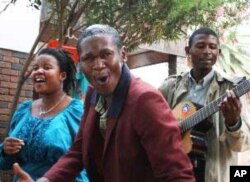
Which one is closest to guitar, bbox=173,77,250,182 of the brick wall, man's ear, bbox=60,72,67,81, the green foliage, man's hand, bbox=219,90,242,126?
man's hand, bbox=219,90,242,126

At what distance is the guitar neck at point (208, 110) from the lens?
2.88 m

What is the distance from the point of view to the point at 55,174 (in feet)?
7.43

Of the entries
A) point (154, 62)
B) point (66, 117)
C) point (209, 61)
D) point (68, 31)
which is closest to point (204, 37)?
point (209, 61)

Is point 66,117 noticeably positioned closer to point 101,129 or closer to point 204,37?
point 101,129

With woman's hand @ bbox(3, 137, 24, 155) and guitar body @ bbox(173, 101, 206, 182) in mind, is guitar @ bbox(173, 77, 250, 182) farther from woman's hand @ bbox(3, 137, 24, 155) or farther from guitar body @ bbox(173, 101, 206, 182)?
woman's hand @ bbox(3, 137, 24, 155)

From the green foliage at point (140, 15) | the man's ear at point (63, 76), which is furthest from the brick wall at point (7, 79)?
the man's ear at point (63, 76)

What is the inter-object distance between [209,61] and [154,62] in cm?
542

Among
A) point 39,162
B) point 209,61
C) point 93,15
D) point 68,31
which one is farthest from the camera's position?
point 93,15

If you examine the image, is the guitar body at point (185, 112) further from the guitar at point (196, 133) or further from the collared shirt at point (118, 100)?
the collared shirt at point (118, 100)

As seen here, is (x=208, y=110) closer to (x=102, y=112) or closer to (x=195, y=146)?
(x=195, y=146)

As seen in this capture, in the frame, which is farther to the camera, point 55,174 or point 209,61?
point 209,61

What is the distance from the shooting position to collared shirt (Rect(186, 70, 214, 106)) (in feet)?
10.6

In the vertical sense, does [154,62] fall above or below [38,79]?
above

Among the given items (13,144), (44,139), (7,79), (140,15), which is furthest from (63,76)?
(7,79)
